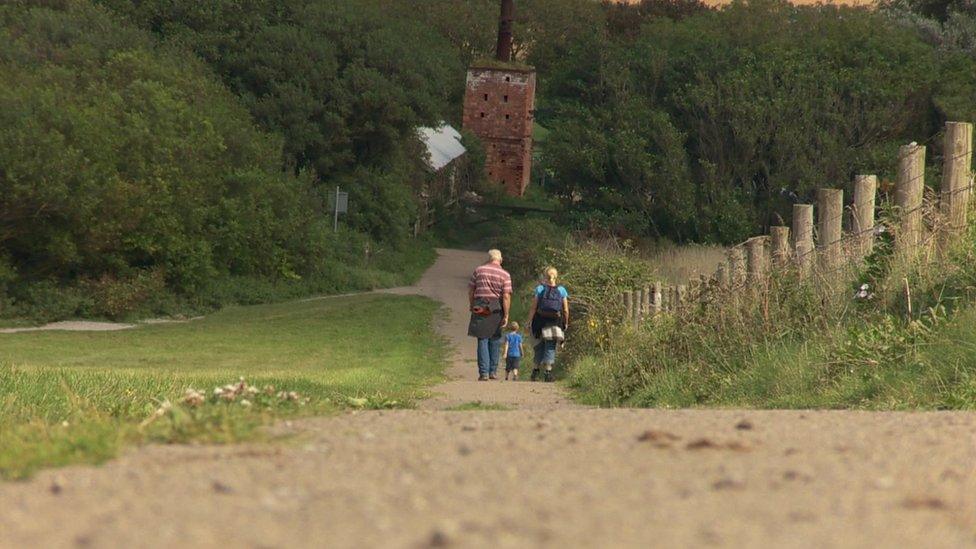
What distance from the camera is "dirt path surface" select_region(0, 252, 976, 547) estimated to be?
4477 mm

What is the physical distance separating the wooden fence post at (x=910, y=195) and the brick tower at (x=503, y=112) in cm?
6725

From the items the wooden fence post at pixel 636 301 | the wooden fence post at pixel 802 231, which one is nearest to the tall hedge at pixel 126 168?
the wooden fence post at pixel 636 301

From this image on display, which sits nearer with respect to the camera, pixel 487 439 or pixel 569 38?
pixel 487 439

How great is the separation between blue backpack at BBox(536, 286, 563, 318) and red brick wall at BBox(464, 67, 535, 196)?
60247mm

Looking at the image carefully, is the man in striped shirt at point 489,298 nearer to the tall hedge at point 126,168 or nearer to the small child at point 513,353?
the small child at point 513,353

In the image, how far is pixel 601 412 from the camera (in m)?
9.15

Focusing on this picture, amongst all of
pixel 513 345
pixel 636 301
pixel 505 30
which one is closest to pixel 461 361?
pixel 636 301

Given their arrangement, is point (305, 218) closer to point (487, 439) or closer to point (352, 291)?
point (352, 291)

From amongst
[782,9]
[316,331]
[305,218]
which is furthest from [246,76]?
[782,9]

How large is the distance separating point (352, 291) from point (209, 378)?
113 feet

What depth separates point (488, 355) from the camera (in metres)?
20.8

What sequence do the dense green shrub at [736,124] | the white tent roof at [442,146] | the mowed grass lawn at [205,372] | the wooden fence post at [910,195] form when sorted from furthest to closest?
the white tent roof at [442,146]
the dense green shrub at [736,124]
the wooden fence post at [910,195]
the mowed grass lawn at [205,372]

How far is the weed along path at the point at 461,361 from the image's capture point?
15.0 meters

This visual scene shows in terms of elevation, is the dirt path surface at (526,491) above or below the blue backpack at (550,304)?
above
